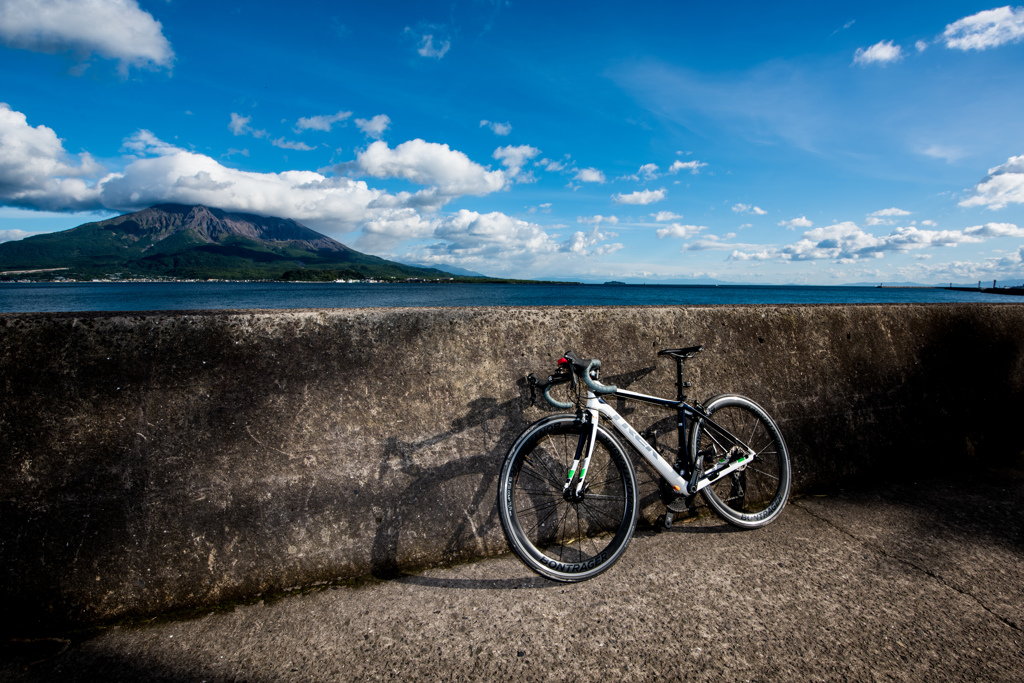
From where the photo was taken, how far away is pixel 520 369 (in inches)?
119

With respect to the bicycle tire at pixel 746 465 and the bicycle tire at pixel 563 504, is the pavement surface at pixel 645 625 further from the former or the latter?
the bicycle tire at pixel 746 465

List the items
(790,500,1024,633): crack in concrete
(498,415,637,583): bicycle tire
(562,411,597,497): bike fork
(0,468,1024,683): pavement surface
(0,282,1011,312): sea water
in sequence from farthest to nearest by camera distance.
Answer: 1. (0,282,1011,312): sea water
2. (562,411,597,497): bike fork
3. (498,415,637,583): bicycle tire
4. (790,500,1024,633): crack in concrete
5. (0,468,1024,683): pavement surface

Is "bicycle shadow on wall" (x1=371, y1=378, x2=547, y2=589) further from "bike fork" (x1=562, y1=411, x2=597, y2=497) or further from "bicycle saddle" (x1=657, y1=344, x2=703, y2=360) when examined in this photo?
"bicycle saddle" (x1=657, y1=344, x2=703, y2=360)

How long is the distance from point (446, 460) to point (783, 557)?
207 centimetres

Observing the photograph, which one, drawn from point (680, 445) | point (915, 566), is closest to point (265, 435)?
point (680, 445)

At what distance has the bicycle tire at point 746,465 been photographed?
10.1 feet

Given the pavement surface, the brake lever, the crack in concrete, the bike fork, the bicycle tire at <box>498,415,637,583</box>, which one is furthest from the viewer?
the brake lever

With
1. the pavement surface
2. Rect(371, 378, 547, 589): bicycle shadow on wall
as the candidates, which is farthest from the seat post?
Rect(371, 378, 547, 589): bicycle shadow on wall

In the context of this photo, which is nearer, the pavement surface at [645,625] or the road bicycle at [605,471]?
the pavement surface at [645,625]

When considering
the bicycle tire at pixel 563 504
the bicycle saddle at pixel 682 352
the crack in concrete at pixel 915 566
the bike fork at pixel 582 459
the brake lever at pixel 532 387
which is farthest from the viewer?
the bicycle saddle at pixel 682 352

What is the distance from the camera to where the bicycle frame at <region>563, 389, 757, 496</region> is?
2.70 m

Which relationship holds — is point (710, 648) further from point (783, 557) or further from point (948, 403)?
point (948, 403)

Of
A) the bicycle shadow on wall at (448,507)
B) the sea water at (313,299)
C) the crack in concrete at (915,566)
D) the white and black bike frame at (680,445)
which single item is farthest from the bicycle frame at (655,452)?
the sea water at (313,299)

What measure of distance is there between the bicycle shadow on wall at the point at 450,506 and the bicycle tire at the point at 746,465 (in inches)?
50.4
